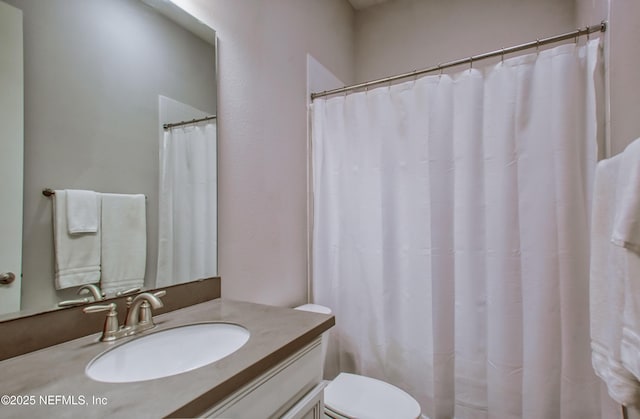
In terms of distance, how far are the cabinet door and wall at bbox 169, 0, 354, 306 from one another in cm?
Answer: 61

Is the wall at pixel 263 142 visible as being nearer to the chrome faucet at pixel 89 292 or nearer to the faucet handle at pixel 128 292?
the faucet handle at pixel 128 292

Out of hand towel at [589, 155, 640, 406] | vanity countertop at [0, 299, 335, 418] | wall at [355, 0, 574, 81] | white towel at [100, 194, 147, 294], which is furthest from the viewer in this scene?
wall at [355, 0, 574, 81]

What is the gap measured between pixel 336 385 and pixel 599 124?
5.40ft

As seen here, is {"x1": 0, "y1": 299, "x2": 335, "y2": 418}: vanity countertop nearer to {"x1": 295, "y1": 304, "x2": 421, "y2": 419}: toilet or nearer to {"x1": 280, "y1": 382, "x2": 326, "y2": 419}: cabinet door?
{"x1": 280, "y1": 382, "x2": 326, "y2": 419}: cabinet door

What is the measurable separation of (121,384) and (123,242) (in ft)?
1.78

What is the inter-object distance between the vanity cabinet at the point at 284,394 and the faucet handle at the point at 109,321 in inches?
17.6

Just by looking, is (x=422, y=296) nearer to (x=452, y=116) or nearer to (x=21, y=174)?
(x=452, y=116)

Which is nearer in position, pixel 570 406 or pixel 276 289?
pixel 570 406

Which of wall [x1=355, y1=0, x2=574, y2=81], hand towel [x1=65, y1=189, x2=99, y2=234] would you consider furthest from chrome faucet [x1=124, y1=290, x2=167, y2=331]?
wall [x1=355, y1=0, x2=574, y2=81]

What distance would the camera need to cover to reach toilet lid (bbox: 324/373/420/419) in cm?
124

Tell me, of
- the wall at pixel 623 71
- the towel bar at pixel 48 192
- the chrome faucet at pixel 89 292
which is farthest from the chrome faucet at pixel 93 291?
the wall at pixel 623 71

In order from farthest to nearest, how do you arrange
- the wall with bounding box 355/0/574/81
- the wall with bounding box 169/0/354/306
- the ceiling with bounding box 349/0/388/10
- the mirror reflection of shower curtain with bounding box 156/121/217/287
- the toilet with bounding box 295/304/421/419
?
the ceiling with bounding box 349/0/388/10 → the wall with bounding box 355/0/574/81 → the wall with bounding box 169/0/354/306 → the toilet with bounding box 295/304/421/419 → the mirror reflection of shower curtain with bounding box 156/121/217/287

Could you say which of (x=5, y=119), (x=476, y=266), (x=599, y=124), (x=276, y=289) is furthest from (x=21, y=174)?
(x=599, y=124)

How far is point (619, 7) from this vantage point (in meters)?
1.10
